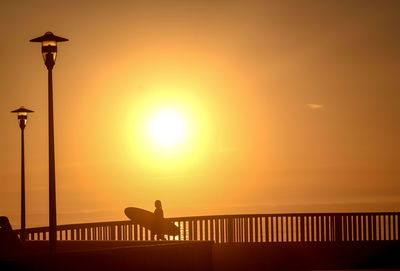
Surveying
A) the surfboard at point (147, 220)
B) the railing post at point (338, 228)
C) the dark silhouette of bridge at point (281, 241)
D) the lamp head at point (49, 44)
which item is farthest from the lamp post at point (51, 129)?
the railing post at point (338, 228)

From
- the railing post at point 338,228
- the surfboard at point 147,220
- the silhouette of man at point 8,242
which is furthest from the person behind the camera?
the railing post at point 338,228

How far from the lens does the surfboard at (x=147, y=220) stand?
22141 millimetres

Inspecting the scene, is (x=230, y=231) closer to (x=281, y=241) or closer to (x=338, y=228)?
(x=281, y=241)

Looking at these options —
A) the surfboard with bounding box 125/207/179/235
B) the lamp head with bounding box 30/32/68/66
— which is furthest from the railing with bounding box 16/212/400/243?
the lamp head with bounding box 30/32/68/66

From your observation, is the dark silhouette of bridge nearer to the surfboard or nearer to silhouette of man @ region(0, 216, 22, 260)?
the surfboard

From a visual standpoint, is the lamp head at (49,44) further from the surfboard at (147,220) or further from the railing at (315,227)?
Answer: the railing at (315,227)

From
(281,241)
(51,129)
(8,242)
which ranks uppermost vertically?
(51,129)

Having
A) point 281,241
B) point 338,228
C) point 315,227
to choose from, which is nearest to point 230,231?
point 281,241

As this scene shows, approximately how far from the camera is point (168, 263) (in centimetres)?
1633

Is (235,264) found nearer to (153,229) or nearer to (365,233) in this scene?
(153,229)

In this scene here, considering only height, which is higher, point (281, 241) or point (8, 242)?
point (8, 242)

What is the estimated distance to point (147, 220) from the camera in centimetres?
2222

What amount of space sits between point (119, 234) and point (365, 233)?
7419 mm

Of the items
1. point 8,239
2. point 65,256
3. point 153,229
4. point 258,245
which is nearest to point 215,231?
point 258,245
